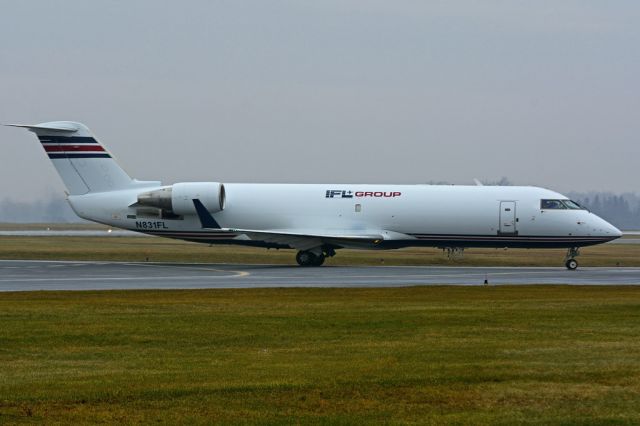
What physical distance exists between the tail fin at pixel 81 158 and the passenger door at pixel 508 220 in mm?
16314

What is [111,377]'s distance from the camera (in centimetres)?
1296

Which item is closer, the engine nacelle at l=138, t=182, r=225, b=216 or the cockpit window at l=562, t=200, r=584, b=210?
the cockpit window at l=562, t=200, r=584, b=210

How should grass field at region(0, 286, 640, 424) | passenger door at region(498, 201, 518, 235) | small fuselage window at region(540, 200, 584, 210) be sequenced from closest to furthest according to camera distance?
grass field at region(0, 286, 640, 424)
passenger door at region(498, 201, 518, 235)
small fuselage window at region(540, 200, 584, 210)

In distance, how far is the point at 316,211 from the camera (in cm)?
4481

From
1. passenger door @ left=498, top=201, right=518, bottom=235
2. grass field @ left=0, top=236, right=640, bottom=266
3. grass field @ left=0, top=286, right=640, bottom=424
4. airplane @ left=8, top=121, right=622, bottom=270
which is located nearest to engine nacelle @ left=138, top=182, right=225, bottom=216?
airplane @ left=8, top=121, right=622, bottom=270

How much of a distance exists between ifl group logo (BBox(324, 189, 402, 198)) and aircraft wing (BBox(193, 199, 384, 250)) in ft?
5.65

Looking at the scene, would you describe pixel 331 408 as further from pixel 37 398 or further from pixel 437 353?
pixel 437 353

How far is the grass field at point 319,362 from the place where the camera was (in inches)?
428

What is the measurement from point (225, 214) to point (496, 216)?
1156 centimetres

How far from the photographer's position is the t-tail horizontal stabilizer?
1708 inches

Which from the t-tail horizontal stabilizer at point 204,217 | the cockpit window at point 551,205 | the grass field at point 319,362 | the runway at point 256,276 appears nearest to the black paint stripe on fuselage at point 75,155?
the runway at point 256,276

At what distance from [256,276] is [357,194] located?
928 centimetres

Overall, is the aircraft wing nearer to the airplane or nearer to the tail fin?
the airplane

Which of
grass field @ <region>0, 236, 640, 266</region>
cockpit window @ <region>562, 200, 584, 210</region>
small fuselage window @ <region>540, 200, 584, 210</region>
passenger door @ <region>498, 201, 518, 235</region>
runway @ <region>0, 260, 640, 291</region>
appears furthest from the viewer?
grass field @ <region>0, 236, 640, 266</region>
